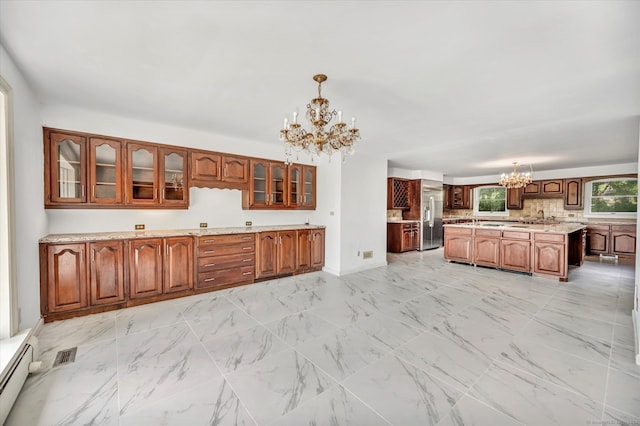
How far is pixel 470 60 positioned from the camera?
6.89ft

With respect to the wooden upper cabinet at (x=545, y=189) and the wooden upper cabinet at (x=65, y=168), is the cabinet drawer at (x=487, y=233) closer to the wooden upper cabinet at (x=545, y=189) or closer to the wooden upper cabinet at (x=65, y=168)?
the wooden upper cabinet at (x=545, y=189)

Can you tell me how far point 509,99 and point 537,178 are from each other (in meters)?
6.81

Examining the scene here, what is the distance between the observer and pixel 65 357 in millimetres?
2234

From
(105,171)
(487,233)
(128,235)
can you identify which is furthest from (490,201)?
(105,171)

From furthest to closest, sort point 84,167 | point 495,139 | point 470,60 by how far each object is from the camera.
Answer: point 495,139 → point 84,167 → point 470,60

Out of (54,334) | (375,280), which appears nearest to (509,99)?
(375,280)

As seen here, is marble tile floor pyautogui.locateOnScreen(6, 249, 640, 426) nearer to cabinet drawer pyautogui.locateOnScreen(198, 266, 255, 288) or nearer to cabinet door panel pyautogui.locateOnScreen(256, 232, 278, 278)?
cabinet drawer pyautogui.locateOnScreen(198, 266, 255, 288)

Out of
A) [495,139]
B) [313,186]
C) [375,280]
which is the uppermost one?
[495,139]

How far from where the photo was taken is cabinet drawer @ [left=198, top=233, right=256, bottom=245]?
384cm

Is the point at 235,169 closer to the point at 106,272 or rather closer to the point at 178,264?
the point at 178,264

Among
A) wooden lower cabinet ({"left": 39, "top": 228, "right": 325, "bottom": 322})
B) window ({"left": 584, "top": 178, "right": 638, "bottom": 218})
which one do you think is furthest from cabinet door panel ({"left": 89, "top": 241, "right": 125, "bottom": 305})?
window ({"left": 584, "top": 178, "right": 638, "bottom": 218})

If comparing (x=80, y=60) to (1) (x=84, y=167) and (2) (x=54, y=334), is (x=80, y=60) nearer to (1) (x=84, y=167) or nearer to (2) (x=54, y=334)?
(1) (x=84, y=167)

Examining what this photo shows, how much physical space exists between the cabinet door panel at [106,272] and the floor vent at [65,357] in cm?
90

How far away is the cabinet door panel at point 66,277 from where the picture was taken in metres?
2.86
